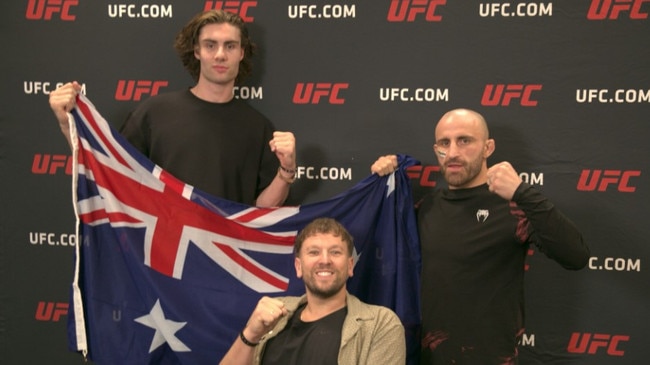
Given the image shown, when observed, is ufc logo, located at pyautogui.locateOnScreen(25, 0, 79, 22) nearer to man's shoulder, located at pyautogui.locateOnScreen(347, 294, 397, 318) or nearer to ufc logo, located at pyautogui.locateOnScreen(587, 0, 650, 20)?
man's shoulder, located at pyautogui.locateOnScreen(347, 294, 397, 318)

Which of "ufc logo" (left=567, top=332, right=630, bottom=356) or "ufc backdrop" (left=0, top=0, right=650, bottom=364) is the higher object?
"ufc backdrop" (left=0, top=0, right=650, bottom=364)

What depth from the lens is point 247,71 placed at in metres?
→ 3.11

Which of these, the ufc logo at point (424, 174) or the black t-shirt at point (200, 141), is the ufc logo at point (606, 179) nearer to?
the ufc logo at point (424, 174)

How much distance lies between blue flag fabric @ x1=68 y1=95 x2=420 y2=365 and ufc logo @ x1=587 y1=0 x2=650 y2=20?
1.04 m

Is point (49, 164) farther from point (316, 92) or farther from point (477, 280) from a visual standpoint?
point (477, 280)

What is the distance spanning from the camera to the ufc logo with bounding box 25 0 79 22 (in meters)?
3.30

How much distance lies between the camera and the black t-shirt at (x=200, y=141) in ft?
9.70

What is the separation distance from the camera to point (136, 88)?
10.8 ft

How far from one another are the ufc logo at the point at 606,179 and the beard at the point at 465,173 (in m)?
0.68

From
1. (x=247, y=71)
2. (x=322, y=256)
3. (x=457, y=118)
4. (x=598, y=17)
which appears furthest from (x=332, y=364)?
(x=598, y=17)

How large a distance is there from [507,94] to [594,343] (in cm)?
118

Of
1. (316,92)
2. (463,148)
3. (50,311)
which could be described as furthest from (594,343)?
(50,311)

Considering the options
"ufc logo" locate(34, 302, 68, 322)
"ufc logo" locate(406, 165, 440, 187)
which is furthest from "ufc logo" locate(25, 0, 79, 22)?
"ufc logo" locate(406, 165, 440, 187)

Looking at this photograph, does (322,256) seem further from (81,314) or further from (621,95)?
(621,95)
